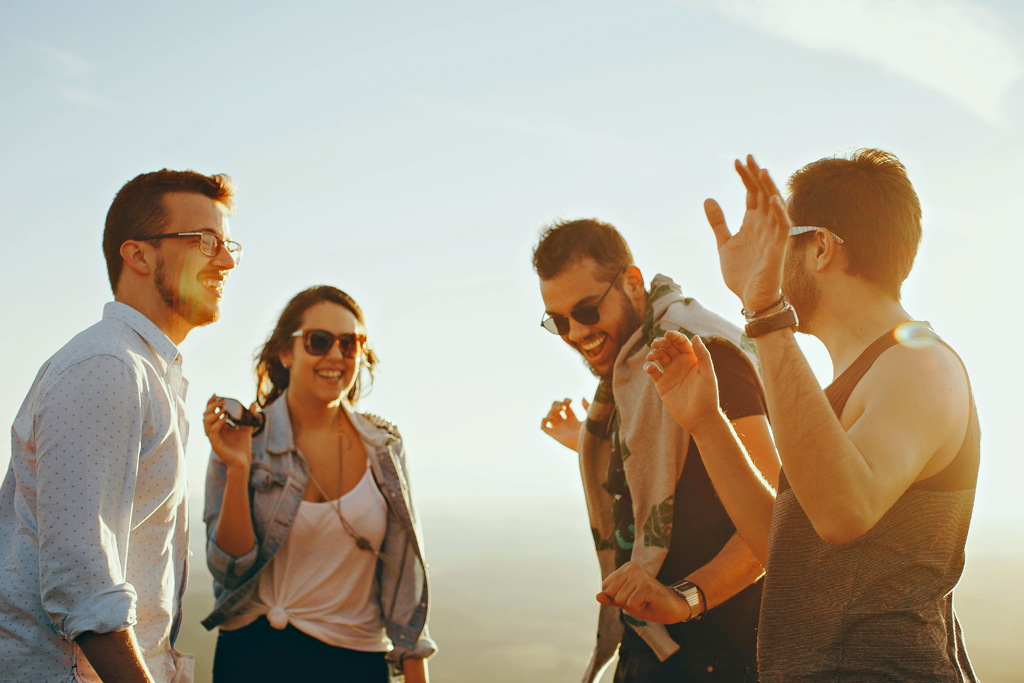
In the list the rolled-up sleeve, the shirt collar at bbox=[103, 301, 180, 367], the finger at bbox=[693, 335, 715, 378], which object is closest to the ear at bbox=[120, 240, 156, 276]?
the shirt collar at bbox=[103, 301, 180, 367]

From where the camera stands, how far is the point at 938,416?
62.1 inches

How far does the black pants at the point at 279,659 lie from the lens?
3.39 meters

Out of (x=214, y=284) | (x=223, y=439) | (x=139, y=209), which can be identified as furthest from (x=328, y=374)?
(x=139, y=209)

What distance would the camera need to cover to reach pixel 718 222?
198cm

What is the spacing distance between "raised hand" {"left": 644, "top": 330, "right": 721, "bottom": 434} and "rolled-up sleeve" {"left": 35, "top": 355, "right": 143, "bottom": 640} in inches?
58.7

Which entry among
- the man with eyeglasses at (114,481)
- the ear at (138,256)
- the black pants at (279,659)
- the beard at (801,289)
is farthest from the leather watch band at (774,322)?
the black pants at (279,659)

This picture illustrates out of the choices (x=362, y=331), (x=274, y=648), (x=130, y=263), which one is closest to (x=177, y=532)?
(x=130, y=263)

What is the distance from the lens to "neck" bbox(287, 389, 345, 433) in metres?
4.12

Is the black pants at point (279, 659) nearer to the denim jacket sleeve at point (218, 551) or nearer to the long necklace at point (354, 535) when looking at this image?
the denim jacket sleeve at point (218, 551)

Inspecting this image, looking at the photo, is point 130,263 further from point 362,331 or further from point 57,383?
point 362,331

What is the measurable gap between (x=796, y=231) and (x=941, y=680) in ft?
3.70

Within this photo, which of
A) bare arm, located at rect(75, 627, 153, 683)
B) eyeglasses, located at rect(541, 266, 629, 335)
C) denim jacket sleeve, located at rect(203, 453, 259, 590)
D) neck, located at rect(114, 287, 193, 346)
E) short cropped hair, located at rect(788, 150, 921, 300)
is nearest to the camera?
bare arm, located at rect(75, 627, 153, 683)

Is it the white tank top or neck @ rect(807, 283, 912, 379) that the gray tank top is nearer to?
neck @ rect(807, 283, 912, 379)

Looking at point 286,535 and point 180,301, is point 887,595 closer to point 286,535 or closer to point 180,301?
point 180,301
